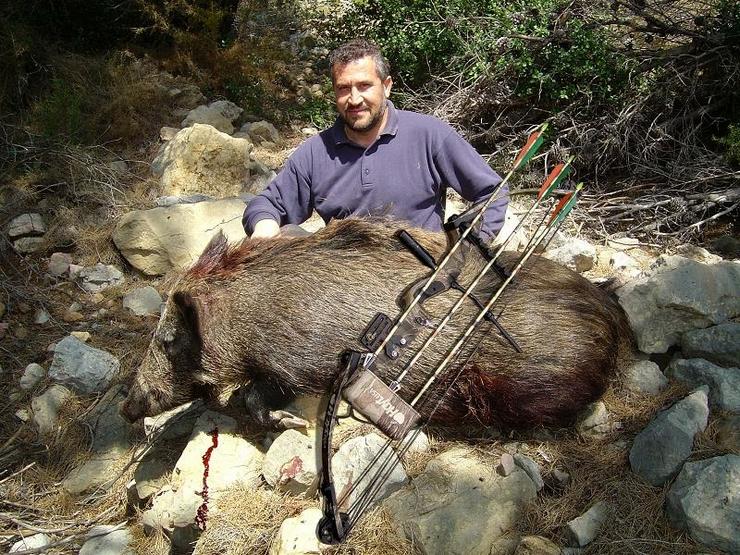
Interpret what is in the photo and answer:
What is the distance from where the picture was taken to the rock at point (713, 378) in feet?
8.65

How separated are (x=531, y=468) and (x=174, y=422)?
1945mm

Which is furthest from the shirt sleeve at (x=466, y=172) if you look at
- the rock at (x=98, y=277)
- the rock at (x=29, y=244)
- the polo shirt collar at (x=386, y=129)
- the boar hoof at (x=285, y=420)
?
the rock at (x=29, y=244)

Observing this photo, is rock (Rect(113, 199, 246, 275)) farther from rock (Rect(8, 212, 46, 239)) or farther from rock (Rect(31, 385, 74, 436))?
rock (Rect(31, 385, 74, 436))

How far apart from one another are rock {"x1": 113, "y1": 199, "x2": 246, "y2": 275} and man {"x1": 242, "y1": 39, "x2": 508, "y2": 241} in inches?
51.1

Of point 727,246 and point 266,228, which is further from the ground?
point 266,228

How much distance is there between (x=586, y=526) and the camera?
7.65ft

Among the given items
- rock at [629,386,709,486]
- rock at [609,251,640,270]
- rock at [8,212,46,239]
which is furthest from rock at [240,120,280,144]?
rock at [629,386,709,486]

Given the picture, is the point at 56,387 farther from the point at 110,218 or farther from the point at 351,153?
the point at 351,153

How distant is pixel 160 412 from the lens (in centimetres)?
331

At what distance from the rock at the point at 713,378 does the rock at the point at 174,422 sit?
8.05 feet

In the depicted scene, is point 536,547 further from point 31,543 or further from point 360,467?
point 31,543

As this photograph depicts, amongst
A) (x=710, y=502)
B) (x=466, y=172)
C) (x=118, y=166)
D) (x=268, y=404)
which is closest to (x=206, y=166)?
(x=118, y=166)

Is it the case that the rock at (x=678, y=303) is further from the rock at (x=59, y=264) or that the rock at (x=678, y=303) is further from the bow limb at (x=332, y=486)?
the rock at (x=59, y=264)

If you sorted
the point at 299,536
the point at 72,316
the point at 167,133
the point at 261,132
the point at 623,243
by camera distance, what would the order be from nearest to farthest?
the point at 299,536
the point at 72,316
the point at 623,243
the point at 167,133
the point at 261,132
